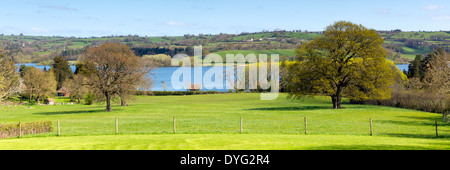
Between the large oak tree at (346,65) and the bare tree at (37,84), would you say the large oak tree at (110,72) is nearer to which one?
the large oak tree at (346,65)

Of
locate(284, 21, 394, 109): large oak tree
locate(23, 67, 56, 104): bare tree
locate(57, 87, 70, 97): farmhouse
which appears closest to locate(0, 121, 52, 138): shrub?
locate(284, 21, 394, 109): large oak tree

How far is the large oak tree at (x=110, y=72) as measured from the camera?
205 feet

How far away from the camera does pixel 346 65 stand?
201ft

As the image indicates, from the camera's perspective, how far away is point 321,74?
204 feet

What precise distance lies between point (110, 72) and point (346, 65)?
36.3 metres

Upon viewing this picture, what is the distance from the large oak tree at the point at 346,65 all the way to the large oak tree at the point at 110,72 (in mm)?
25916

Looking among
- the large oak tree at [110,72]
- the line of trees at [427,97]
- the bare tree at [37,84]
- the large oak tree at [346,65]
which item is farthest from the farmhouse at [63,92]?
the line of trees at [427,97]

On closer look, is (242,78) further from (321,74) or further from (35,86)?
(321,74)

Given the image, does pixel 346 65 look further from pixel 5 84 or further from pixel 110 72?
pixel 5 84

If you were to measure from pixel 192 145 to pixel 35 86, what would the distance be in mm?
96593

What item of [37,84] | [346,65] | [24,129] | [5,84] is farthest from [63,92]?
[24,129]

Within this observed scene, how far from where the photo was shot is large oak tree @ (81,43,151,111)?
205 ft
